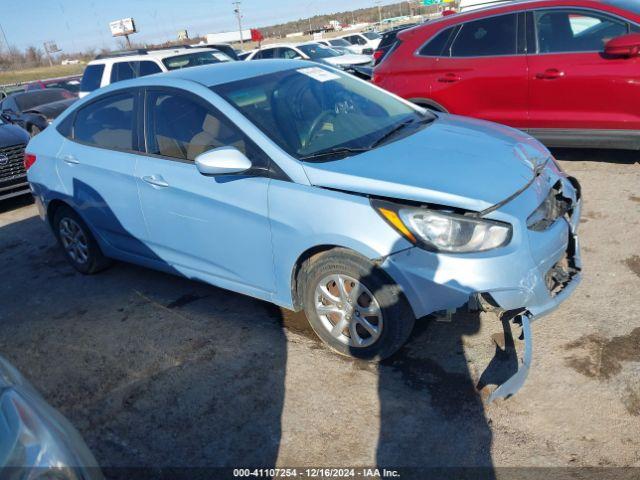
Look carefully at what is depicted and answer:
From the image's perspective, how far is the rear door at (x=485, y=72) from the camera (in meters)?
6.05

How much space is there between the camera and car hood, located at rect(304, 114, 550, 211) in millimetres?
2895

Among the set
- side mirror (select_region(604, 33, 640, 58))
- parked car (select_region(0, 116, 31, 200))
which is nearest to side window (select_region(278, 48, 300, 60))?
parked car (select_region(0, 116, 31, 200))

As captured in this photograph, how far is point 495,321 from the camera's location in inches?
139

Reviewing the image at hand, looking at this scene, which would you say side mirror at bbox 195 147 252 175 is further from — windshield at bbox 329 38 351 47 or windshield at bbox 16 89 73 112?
windshield at bbox 329 38 351 47

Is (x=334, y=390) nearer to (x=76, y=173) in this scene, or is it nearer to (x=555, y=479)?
(x=555, y=479)

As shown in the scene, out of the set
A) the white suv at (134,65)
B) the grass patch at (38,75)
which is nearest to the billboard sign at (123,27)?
the grass patch at (38,75)

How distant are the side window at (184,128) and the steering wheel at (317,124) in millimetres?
415

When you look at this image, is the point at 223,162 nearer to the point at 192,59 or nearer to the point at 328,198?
the point at 328,198

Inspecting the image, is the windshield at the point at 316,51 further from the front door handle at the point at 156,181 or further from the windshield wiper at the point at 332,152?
the windshield wiper at the point at 332,152

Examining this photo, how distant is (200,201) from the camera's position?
11.8 ft

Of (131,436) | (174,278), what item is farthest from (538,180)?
(174,278)

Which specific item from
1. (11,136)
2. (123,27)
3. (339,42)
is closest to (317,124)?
(11,136)

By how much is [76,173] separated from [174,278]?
1.18m

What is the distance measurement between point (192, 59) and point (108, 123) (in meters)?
6.77
